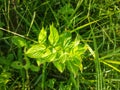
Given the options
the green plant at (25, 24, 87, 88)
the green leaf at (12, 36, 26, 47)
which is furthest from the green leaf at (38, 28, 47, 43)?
the green leaf at (12, 36, 26, 47)

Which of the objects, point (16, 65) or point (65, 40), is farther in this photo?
point (16, 65)

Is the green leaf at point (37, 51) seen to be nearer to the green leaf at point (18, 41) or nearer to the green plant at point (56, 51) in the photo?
the green plant at point (56, 51)

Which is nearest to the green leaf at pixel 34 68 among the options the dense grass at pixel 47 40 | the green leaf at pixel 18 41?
the dense grass at pixel 47 40

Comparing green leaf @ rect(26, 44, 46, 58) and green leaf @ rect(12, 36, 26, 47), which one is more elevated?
green leaf @ rect(12, 36, 26, 47)

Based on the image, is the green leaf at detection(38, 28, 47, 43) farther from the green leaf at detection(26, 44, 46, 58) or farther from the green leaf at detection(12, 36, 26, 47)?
the green leaf at detection(12, 36, 26, 47)

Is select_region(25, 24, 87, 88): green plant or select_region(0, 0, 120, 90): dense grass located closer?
select_region(25, 24, 87, 88): green plant

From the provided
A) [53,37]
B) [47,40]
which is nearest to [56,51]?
[53,37]

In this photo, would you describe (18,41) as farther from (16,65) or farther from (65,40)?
(65,40)

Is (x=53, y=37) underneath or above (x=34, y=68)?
above
